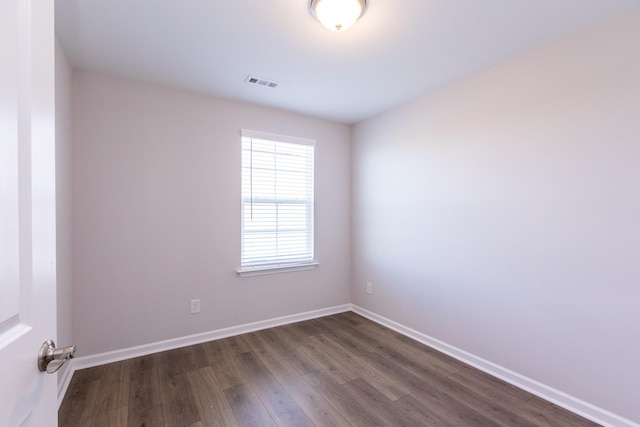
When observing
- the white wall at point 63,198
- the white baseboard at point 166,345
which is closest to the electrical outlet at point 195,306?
the white baseboard at point 166,345

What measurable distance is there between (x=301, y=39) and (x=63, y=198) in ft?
6.75

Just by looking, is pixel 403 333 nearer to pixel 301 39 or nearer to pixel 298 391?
pixel 298 391

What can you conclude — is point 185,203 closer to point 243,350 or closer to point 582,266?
point 243,350

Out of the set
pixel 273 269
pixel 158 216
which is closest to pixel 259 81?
pixel 158 216

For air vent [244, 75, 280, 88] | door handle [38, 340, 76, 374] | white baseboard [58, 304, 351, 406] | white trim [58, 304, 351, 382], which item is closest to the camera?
door handle [38, 340, 76, 374]

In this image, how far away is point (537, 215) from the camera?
2.07 m

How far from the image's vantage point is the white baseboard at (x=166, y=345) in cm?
217

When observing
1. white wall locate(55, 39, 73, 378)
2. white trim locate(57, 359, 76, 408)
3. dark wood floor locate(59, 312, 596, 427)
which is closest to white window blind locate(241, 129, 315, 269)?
dark wood floor locate(59, 312, 596, 427)

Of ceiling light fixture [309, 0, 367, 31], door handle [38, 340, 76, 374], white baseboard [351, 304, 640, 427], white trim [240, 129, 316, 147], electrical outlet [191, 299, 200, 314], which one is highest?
ceiling light fixture [309, 0, 367, 31]

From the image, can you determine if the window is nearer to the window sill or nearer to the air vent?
the window sill

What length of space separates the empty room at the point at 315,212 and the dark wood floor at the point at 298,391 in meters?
0.02

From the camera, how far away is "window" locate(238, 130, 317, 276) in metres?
3.12

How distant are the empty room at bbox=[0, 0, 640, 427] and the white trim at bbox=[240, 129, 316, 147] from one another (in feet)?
0.08

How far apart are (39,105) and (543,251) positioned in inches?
106
